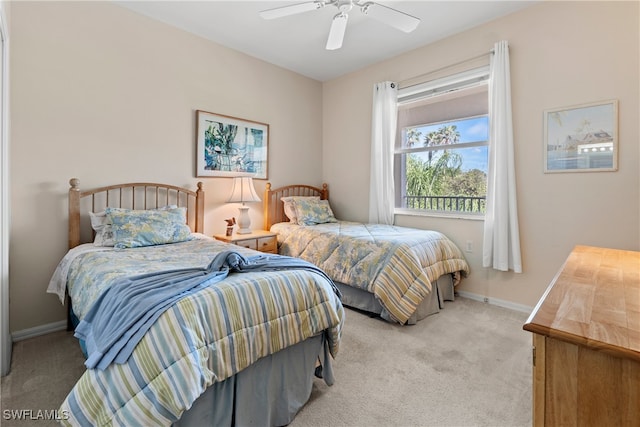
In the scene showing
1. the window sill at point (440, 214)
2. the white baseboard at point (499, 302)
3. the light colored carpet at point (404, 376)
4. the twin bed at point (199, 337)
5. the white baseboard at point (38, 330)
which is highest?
the window sill at point (440, 214)

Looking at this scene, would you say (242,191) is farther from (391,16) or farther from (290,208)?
(391,16)

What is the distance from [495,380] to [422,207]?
2242mm

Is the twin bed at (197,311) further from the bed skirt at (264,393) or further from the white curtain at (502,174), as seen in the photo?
the white curtain at (502,174)

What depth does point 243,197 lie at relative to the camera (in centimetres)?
344

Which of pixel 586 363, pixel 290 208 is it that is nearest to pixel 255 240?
pixel 290 208

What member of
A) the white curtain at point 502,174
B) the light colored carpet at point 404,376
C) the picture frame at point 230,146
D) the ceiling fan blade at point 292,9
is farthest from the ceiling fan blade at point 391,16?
the light colored carpet at point 404,376

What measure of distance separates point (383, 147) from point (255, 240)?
75.3 inches

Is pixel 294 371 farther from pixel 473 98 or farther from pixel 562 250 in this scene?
pixel 473 98

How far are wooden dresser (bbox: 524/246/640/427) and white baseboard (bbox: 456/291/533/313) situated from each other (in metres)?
2.19

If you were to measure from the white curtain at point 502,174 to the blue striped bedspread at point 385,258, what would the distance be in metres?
0.40

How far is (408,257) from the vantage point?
2.64m

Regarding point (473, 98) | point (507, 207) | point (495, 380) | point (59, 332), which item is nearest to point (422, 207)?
point (507, 207)

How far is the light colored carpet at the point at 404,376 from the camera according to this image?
1.58m

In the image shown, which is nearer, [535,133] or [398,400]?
[398,400]
